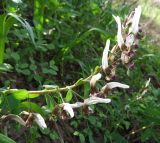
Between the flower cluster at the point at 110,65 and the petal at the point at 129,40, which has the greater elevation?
the petal at the point at 129,40

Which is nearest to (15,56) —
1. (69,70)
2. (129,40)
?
(69,70)

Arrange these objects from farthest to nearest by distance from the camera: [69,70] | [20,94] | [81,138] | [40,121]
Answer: [69,70]
[81,138]
[20,94]
[40,121]

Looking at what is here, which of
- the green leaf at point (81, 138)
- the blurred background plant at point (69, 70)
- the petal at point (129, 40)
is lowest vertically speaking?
the green leaf at point (81, 138)

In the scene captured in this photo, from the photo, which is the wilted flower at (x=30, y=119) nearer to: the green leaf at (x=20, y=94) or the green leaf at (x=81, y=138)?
the green leaf at (x=20, y=94)

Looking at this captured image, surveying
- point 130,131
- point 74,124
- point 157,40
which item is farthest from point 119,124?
point 157,40

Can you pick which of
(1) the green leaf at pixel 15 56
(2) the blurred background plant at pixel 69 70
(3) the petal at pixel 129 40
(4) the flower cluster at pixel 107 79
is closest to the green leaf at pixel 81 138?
(2) the blurred background plant at pixel 69 70

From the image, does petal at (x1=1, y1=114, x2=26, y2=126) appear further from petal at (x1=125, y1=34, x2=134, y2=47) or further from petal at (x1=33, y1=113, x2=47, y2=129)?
petal at (x1=125, y1=34, x2=134, y2=47)

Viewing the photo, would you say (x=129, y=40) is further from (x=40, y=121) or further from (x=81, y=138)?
(x=81, y=138)

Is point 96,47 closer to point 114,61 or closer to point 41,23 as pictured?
point 41,23

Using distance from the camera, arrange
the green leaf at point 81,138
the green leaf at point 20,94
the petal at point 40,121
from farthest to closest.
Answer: the green leaf at point 81,138, the green leaf at point 20,94, the petal at point 40,121
